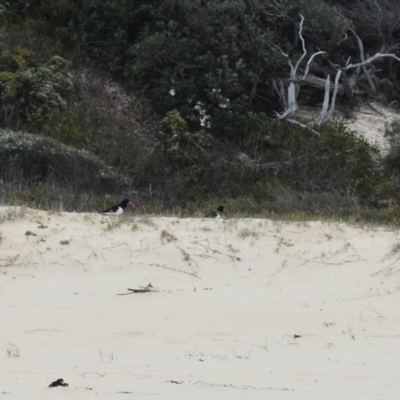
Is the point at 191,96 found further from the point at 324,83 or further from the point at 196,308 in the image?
the point at 196,308

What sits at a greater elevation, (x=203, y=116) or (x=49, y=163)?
(x=203, y=116)

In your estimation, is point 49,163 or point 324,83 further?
point 324,83

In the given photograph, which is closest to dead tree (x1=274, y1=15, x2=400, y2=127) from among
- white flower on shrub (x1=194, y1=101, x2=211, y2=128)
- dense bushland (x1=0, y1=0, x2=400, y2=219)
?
dense bushland (x1=0, y1=0, x2=400, y2=219)

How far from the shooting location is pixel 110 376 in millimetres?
6445

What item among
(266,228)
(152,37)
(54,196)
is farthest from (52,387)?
(152,37)

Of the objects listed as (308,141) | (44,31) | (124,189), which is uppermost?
(44,31)

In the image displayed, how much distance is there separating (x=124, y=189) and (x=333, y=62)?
7371mm

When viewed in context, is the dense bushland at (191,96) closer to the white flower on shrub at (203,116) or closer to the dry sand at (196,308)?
the white flower on shrub at (203,116)

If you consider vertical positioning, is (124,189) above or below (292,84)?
below

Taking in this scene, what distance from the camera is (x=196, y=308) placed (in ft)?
31.1

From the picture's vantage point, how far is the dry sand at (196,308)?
6379mm

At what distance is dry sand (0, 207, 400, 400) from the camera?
6.38 metres

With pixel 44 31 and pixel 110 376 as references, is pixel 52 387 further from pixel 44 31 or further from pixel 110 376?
pixel 44 31

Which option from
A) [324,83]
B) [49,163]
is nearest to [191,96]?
[324,83]
